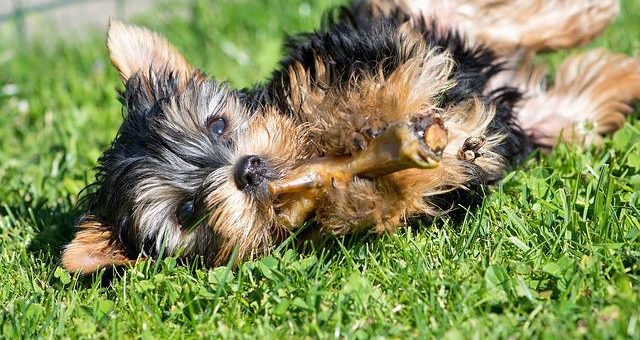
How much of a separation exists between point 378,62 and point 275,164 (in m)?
0.54

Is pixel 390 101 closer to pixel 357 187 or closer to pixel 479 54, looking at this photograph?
pixel 357 187

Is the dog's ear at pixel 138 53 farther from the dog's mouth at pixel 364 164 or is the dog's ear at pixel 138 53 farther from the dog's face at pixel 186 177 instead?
the dog's mouth at pixel 364 164

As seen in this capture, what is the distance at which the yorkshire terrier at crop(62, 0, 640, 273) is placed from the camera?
9.44 feet

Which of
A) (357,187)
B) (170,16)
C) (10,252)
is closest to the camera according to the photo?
(357,187)

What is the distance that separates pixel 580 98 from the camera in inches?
164

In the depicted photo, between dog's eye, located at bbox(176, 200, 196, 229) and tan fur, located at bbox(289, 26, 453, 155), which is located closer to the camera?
tan fur, located at bbox(289, 26, 453, 155)

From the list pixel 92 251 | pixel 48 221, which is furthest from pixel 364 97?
pixel 48 221

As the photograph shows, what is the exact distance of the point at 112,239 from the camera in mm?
3318

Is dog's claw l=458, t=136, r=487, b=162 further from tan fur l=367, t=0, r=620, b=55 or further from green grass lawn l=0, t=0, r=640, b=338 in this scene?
tan fur l=367, t=0, r=620, b=55

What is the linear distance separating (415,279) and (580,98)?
176 cm

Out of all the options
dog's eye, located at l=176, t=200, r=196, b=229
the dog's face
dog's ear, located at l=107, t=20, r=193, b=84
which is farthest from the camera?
dog's ear, located at l=107, t=20, r=193, b=84

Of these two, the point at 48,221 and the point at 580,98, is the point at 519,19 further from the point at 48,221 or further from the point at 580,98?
the point at 48,221

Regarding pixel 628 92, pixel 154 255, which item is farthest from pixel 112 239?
pixel 628 92

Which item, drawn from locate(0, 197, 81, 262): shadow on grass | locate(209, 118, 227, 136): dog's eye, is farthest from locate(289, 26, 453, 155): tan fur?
locate(0, 197, 81, 262): shadow on grass
